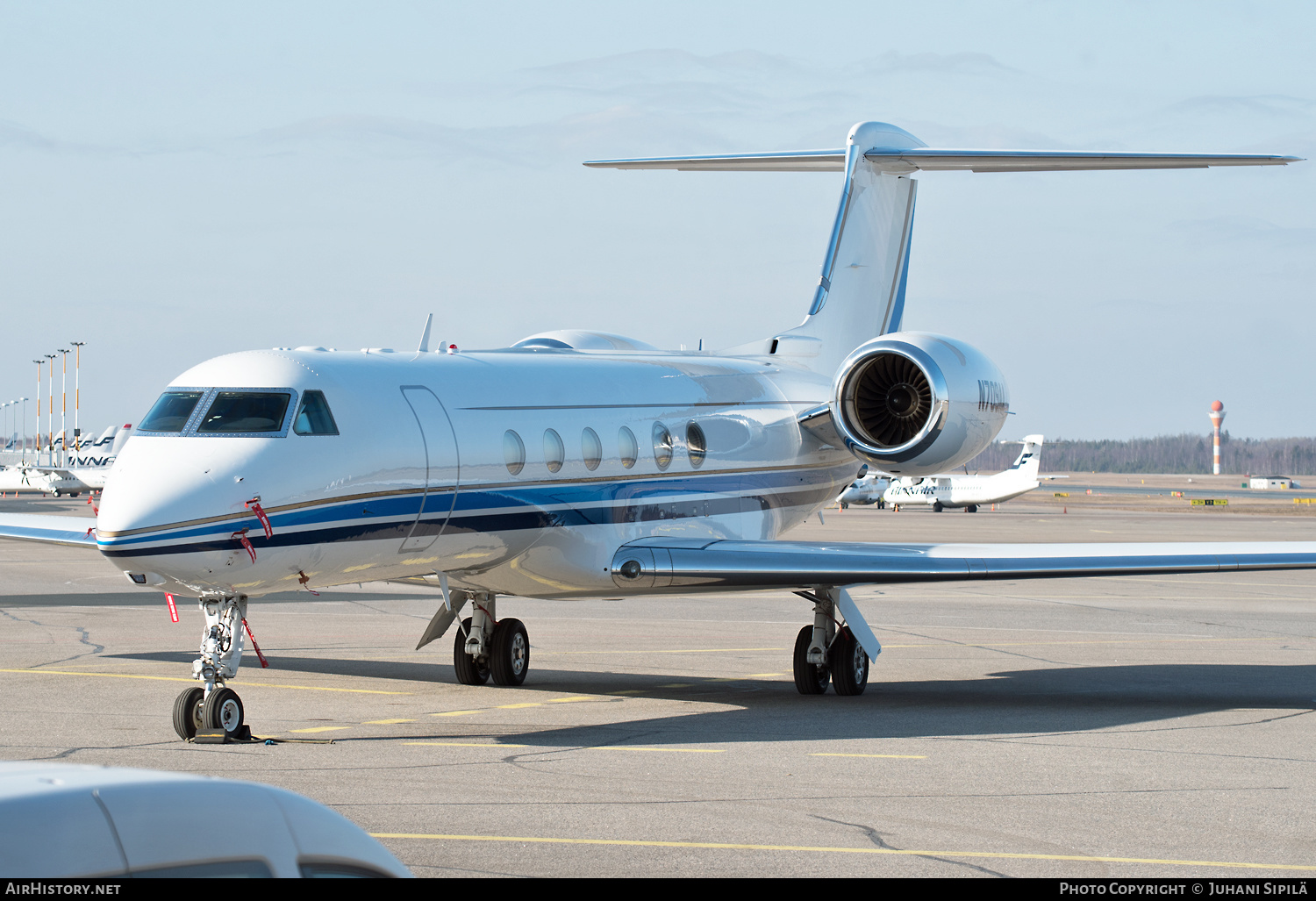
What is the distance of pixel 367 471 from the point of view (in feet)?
38.3

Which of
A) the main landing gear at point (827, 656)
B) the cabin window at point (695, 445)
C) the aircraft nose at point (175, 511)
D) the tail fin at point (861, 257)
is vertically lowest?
the main landing gear at point (827, 656)

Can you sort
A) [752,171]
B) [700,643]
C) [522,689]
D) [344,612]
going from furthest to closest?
[344,612], [752,171], [700,643], [522,689]

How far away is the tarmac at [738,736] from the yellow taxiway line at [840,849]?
0.03 metres

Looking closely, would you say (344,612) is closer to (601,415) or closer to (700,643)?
(700,643)

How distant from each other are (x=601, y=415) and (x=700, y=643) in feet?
18.3

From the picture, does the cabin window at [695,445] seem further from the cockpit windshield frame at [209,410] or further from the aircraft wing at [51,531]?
the aircraft wing at [51,531]

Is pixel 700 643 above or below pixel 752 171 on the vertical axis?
below

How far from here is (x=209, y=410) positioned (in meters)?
11.4

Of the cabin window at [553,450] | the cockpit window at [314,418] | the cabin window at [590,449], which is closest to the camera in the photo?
the cockpit window at [314,418]

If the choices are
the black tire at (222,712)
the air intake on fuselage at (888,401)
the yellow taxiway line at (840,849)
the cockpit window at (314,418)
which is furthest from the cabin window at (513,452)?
the yellow taxiway line at (840,849)

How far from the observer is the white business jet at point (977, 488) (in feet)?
229

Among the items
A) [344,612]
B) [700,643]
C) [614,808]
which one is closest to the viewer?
[614,808]

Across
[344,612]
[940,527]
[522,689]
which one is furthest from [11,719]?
[940,527]

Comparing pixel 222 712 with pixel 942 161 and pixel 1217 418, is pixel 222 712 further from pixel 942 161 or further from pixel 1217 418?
pixel 1217 418
